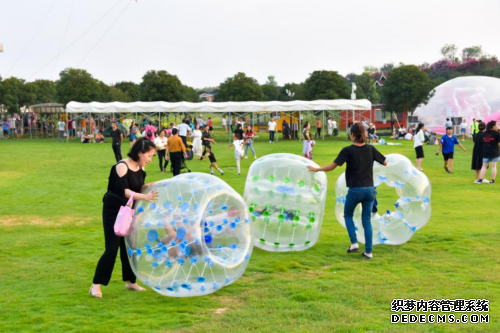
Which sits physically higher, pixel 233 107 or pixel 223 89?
pixel 223 89

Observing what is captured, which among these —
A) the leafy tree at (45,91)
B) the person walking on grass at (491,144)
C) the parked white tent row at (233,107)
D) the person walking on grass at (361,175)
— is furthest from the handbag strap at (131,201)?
the leafy tree at (45,91)

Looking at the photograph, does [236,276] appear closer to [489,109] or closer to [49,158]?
[49,158]

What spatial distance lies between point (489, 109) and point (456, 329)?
43.5m

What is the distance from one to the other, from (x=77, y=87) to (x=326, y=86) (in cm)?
2177

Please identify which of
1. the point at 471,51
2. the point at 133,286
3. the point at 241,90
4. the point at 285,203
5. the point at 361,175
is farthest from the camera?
the point at 471,51

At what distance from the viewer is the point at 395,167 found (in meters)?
8.70

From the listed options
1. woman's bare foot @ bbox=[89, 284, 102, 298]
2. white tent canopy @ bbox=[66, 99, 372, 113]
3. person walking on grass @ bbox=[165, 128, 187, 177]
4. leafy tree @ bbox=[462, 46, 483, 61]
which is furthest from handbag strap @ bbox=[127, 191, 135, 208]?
leafy tree @ bbox=[462, 46, 483, 61]

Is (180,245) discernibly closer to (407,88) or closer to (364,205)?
(364,205)

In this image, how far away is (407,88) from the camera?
44.2 m

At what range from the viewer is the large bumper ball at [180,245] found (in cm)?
599

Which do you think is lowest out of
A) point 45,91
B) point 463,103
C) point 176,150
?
point 176,150

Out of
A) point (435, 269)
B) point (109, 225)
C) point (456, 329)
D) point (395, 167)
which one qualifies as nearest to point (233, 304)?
point (109, 225)

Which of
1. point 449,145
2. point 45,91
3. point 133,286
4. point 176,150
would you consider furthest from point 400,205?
point 45,91

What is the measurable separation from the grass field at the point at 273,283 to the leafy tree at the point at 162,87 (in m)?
37.8
